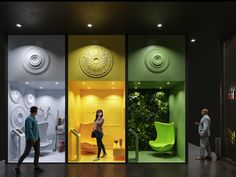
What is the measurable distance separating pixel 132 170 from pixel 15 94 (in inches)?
150

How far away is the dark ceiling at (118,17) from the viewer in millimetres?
6184

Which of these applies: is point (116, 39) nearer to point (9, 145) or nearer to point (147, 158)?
point (147, 158)

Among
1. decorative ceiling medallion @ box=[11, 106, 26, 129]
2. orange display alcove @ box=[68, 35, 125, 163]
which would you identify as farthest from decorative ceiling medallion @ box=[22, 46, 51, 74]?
decorative ceiling medallion @ box=[11, 106, 26, 129]

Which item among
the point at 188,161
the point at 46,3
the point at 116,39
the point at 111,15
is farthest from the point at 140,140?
the point at 46,3

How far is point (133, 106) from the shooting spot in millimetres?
10594

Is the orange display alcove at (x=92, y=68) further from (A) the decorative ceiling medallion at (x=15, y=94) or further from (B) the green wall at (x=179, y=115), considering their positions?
(B) the green wall at (x=179, y=115)

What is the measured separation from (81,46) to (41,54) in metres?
1.10

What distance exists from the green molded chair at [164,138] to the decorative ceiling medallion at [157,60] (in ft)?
6.58

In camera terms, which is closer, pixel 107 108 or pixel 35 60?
pixel 35 60

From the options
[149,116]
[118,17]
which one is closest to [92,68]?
[118,17]

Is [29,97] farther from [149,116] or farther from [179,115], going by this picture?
[179,115]

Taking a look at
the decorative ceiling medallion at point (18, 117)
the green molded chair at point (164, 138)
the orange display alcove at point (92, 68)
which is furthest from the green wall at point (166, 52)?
the decorative ceiling medallion at point (18, 117)

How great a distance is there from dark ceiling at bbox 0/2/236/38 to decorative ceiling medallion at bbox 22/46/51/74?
1.66 ft

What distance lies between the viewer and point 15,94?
28.0 feet
